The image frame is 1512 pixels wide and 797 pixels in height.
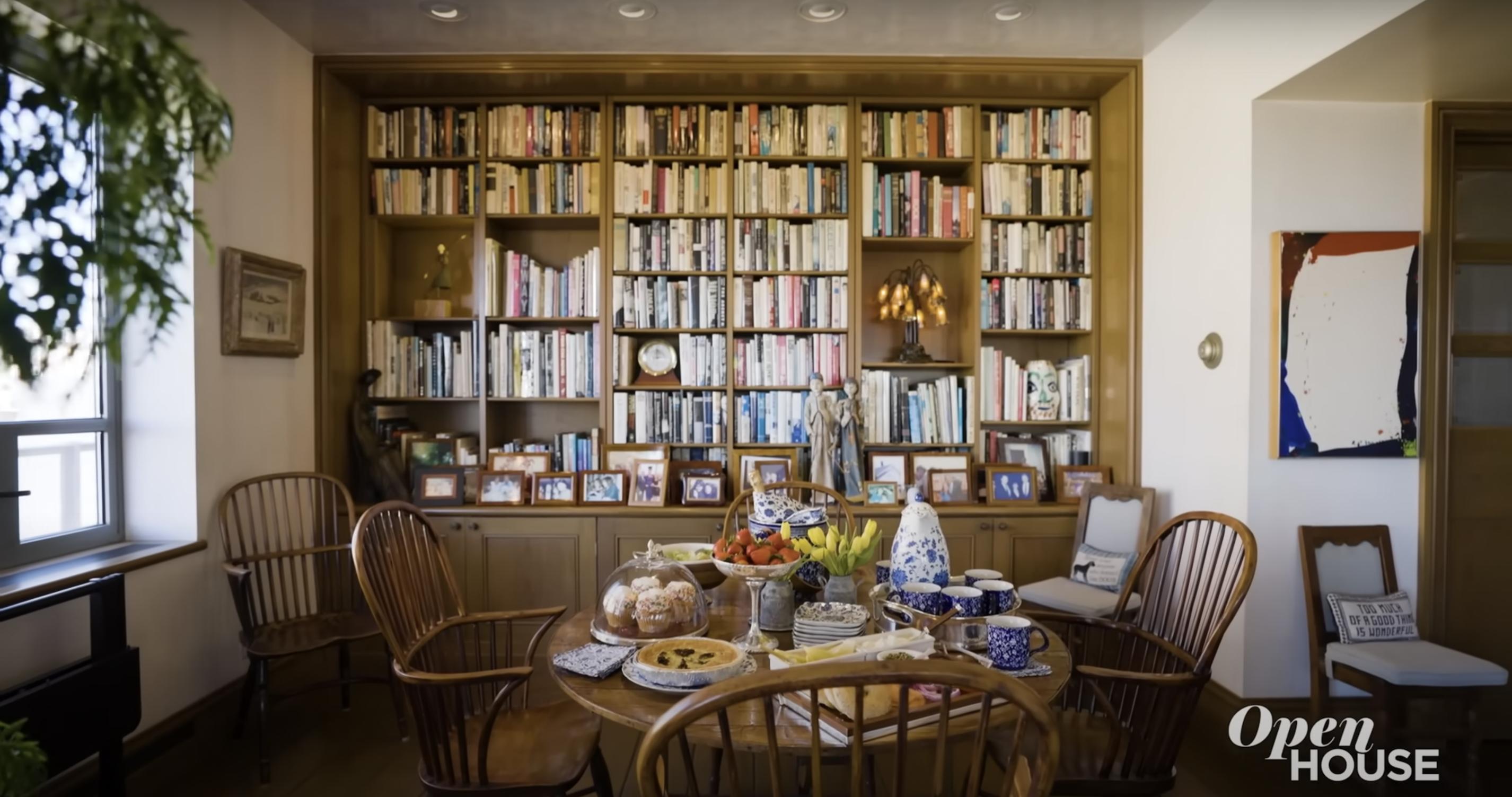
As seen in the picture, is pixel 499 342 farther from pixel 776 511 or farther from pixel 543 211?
pixel 776 511

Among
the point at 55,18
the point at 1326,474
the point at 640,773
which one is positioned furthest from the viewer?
the point at 1326,474

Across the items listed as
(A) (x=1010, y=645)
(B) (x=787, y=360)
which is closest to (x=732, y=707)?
(A) (x=1010, y=645)

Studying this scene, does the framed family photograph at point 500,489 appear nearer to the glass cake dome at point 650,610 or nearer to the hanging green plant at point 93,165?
the glass cake dome at point 650,610

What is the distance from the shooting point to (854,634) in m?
1.62

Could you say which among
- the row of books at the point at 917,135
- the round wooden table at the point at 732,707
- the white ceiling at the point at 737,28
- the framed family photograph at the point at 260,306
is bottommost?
the round wooden table at the point at 732,707

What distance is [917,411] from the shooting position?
142 inches

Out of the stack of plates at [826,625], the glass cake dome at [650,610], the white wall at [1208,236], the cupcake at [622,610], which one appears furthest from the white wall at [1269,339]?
the cupcake at [622,610]

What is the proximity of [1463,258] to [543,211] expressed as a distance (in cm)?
366

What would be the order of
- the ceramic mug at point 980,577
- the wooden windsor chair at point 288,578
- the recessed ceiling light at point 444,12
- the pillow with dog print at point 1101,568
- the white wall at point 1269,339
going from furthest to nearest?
the pillow with dog print at point 1101,568
the recessed ceiling light at point 444,12
the white wall at point 1269,339
the wooden windsor chair at point 288,578
the ceramic mug at point 980,577

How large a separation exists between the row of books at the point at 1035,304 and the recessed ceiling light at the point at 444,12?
2510 millimetres

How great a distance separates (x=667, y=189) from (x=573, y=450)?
4.33ft

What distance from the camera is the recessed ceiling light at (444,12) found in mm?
2850

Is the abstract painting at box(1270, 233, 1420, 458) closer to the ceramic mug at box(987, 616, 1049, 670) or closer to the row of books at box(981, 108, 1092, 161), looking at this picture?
the row of books at box(981, 108, 1092, 161)

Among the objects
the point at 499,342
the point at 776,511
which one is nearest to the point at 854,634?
the point at 776,511
